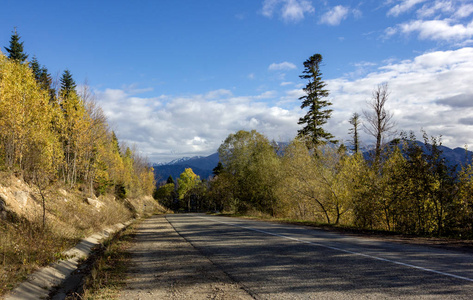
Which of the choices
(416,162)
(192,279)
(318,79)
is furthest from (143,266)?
(318,79)

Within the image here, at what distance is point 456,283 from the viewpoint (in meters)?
4.83

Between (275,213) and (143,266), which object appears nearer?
(143,266)

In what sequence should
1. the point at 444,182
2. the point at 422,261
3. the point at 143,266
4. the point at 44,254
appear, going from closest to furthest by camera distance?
the point at 422,261 < the point at 143,266 < the point at 44,254 < the point at 444,182

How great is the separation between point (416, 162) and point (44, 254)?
15.3 metres

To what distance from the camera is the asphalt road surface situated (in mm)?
4609

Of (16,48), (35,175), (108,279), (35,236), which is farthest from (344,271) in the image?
(16,48)

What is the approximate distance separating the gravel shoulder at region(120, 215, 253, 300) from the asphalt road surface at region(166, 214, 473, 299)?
0.80ft

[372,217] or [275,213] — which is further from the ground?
[372,217]

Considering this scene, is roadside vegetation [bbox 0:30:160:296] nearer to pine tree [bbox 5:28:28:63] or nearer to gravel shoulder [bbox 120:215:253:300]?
gravel shoulder [bbox 120:215:253:300]

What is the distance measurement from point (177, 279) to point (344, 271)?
347cm

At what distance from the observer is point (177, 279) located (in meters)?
6.09

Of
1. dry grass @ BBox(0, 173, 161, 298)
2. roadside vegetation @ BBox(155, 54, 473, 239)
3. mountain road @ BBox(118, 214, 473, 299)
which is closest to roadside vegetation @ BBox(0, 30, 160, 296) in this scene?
dry grass @ BBox(0, 173, 161, 298)

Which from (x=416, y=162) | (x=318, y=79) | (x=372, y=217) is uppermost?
(x=318, y=79)

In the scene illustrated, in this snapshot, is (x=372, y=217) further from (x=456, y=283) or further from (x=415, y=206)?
(x=456, y=283)
